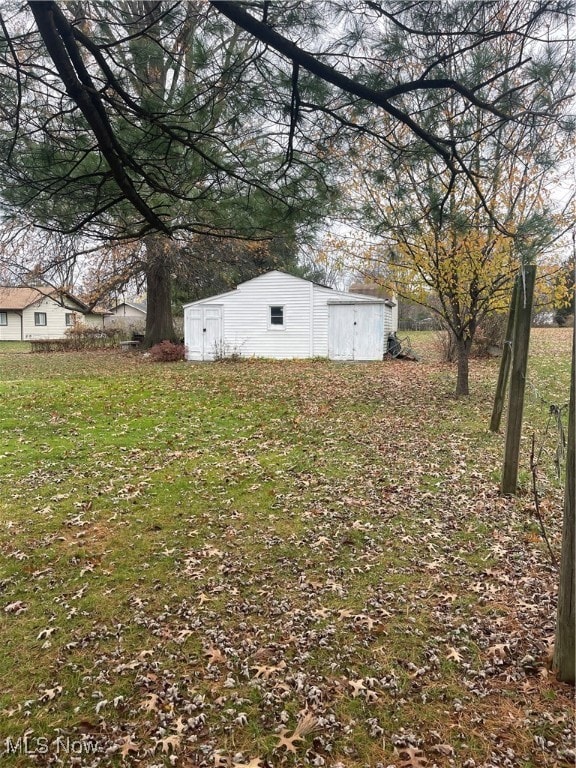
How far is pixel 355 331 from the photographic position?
18.0 meters

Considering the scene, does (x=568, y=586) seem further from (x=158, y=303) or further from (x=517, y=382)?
(x=158, y=303)

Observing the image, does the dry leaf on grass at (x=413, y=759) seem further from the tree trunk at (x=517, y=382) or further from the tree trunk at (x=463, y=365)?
the tree trunk at (x=463, y=365)

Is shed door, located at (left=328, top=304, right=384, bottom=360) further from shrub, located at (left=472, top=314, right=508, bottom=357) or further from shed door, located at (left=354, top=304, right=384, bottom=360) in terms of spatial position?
shrub, located at (left=472, top=314, right=508, bottom=357)

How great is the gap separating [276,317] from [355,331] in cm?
320

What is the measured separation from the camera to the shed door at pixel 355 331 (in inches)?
698

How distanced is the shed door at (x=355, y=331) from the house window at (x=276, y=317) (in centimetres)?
193

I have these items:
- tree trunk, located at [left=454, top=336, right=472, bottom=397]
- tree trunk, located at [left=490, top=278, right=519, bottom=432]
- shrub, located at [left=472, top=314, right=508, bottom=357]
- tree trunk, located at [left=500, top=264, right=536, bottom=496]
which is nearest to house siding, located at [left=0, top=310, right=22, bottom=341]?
shrub, located at [left=472, top=314, right=508, bottom=357]

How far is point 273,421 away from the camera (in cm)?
812

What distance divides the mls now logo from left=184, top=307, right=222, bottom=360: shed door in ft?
56.6

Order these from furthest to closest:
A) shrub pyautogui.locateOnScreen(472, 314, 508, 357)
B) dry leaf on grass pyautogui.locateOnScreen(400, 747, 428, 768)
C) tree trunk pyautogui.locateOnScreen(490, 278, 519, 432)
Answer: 1. shrub pyautogui.locateOnScreen(472, 314, 508, 357)
2. tree trunk pyautogui.locateOnScreen(490, 278, 519, 432)
3. dry leaf on grass pyautogui.locateOnScreen(400, 747, 428, 768)

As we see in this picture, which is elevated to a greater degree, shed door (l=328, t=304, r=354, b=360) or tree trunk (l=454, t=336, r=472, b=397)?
shed door (l=328, t=304, r=354, b=360)

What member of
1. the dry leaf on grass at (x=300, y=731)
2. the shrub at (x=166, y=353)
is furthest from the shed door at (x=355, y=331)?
the dry leaf on grass at (x=300, y=731)

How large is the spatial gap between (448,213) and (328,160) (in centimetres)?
126

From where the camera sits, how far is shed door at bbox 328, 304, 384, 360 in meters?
17.7
